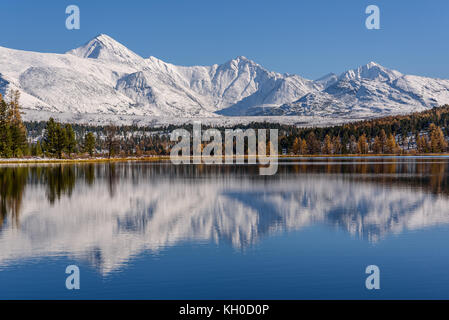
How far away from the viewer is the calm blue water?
57.0 ft

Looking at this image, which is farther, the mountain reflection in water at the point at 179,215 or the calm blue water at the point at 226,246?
the mountain reflection in water at the point at 179,215

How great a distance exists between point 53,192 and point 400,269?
129ft

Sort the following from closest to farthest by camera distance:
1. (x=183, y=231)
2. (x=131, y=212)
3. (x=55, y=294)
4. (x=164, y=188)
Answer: (x=55, y=294) → (x=183, y=231) → (x=131, y=212) → (x=164, y=188)

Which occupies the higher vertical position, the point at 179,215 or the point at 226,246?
the point at 179,215

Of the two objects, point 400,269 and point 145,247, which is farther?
point 145,247

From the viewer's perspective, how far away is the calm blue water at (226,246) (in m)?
17.4

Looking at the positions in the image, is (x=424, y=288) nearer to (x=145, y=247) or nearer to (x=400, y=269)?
(x=400, y=269)

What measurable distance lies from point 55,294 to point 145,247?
745 cm

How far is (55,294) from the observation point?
16938 mm

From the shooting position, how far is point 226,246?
24.5 meters

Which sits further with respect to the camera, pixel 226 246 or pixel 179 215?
pixel 179 215

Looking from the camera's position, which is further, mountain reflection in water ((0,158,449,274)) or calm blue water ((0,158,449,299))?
mountain reflection in water ((0,158,449,274))
